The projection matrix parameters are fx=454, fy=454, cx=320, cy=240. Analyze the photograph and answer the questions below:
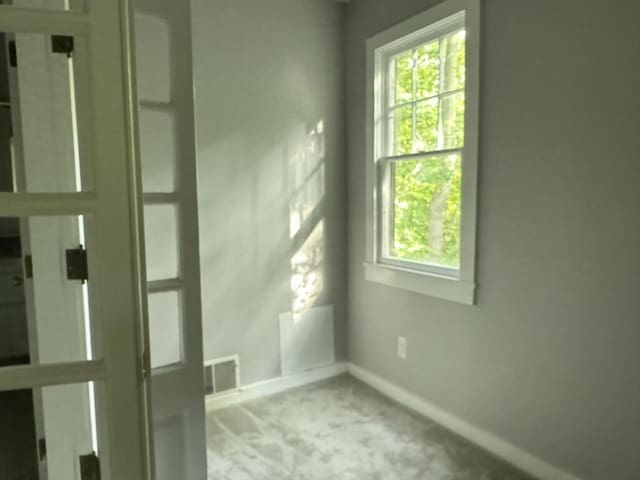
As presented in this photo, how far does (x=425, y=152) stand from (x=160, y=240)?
1620 millimetres

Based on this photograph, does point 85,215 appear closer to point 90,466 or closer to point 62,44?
point 62,44

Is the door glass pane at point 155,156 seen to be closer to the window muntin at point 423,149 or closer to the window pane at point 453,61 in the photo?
the window muntin at point 423,149

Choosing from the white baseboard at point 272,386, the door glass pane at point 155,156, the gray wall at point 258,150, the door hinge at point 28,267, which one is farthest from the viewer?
the white baseboard at point 272,386

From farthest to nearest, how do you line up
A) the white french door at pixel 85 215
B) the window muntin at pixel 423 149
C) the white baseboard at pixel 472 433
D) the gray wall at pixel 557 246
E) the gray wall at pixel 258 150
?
the gray wall at pixel 258 150 → the window muntin at pixel 423 149 → the white baseboard at pixel 472 433 → the gray wall at pixel 557 246 → the white french door at pixel 85 215

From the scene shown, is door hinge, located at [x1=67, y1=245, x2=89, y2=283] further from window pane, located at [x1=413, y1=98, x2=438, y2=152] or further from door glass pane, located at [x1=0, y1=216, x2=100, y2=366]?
window pane, located at [x1=413, y1=98, x2=438, y2=152]

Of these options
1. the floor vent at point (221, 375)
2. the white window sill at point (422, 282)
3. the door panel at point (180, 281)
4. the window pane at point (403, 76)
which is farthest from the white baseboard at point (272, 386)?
the window pane at point (403, 76)

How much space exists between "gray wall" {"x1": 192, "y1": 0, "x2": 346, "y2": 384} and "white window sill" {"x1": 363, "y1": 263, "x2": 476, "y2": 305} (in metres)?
0.43

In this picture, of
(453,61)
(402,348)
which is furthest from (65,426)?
(453,61)

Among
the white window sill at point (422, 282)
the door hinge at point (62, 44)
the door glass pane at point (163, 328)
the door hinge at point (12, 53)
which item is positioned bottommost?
the door glass pane at point (163, 328)

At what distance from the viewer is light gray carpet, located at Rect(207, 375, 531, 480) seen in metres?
2.23

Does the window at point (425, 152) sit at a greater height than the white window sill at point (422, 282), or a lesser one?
greater

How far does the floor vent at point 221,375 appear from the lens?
289 centimetres

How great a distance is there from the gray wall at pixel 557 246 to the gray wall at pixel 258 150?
2.77 ft

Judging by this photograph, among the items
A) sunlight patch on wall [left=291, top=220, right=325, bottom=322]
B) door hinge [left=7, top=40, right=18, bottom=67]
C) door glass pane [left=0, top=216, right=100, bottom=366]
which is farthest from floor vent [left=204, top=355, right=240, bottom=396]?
door hinge [left=7, top=40, right=18, bottom=67]
